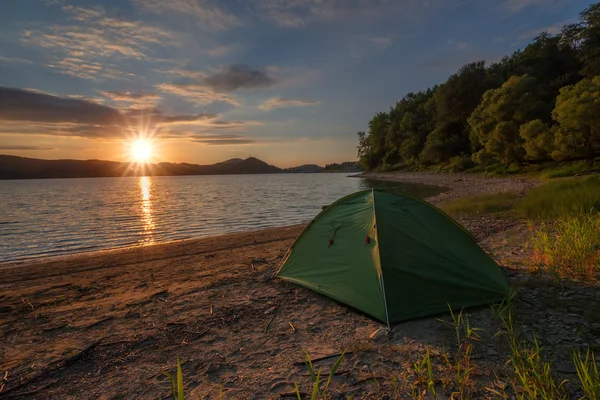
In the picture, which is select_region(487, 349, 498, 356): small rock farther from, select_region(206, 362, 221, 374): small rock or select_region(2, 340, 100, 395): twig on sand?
select_region(2, 340, 100, 395): twig on sand

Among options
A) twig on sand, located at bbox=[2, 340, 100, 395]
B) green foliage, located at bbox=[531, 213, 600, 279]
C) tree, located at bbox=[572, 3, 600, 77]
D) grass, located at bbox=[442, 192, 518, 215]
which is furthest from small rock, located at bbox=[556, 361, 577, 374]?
tree, located at bbox=[572, 3, 600, 77]

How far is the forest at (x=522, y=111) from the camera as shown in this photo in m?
26.4

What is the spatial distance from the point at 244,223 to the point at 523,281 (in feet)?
59.5

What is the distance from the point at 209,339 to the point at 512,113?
4357 cm

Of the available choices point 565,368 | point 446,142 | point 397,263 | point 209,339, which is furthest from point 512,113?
point 209,339

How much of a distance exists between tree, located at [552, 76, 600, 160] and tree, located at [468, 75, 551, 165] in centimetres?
740

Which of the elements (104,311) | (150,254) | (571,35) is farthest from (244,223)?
(571,35)

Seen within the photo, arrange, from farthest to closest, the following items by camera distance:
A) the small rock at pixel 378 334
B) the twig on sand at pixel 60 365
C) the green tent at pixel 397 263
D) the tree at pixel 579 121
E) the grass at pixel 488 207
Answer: the tree at pixel 579 121 → the grass at pixel 488 207 → the green tent at pixel 397 263 → the small rock at pixel 378 334 → the twig on sand at pixel 60 365

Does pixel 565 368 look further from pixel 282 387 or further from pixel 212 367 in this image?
pixel 212 367

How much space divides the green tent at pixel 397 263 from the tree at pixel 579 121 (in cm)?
2698

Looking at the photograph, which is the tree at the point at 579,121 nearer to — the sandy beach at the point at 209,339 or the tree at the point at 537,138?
the tree at the point at 537,138

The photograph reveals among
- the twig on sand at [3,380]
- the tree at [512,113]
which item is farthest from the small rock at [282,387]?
the tree at [512,113]

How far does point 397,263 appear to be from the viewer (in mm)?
5137

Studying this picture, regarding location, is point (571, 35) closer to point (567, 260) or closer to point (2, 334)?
point (567, 260)
